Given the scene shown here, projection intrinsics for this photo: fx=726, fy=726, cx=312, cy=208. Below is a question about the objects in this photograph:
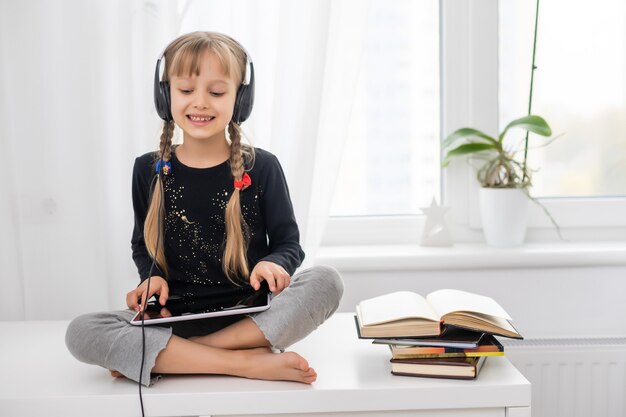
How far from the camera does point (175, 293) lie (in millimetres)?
1264

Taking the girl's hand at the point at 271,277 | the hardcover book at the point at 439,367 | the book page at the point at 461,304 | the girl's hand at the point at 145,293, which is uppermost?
the girl's hand at the point at 271,277

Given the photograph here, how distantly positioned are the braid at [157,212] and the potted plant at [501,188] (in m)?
0.71

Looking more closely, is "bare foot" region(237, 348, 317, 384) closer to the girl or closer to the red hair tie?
the girl

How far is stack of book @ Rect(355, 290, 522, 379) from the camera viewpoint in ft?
3.57

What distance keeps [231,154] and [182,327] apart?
0.99 feet

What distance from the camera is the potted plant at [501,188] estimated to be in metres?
1.64

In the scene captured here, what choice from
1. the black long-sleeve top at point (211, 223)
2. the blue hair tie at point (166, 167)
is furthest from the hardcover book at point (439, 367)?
the blue hair tie at point (166, 167)

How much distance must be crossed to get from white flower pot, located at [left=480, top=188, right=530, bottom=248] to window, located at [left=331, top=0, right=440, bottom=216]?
7.0 inches

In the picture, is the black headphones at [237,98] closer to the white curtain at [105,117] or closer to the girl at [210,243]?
the girl at [210,243]

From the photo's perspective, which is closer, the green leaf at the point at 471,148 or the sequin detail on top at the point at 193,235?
Result: the sequin detail on top at the point at 193,235

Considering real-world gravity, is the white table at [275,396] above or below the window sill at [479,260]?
below

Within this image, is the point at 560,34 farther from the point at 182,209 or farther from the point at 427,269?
the point at 182,209

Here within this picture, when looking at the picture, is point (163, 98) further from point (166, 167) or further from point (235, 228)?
point (235, 228)

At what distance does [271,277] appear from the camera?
115cm
